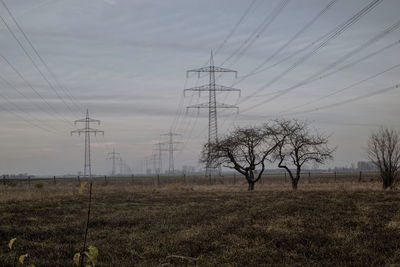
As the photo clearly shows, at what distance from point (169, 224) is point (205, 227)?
178cm

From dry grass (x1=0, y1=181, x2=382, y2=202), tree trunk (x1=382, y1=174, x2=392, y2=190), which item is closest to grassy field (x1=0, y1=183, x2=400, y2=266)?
dry grass (x1=0, y1=181, x2=382, y2=202)

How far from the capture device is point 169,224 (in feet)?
50.5

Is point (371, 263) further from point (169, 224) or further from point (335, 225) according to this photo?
point (169, 224)

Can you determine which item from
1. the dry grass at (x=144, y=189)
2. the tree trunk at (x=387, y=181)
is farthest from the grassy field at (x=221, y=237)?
the tree trunk at (x=387, y=181)

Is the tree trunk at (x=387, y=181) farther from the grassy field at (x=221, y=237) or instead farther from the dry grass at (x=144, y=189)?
the grassy field at (x=221, y=237)

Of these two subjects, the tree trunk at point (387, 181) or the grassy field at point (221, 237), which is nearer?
the grassy field at point (221, 237)

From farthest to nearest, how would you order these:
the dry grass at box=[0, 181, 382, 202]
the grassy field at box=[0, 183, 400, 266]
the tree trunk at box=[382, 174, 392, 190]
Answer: the tree trunk at box=[382, 174, 392, 190]
the dry grass at box=[0, 181, 382, 202]
the grassy field at box=[0, 183, 400, 266]

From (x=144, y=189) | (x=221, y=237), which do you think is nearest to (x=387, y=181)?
(x=144, y=189)

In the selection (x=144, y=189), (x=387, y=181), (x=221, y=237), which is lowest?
(x=221, y=237)

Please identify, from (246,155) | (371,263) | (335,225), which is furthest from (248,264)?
(246,155)

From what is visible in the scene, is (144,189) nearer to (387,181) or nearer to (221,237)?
(387,181)

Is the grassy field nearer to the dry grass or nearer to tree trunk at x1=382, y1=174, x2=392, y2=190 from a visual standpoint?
the dry grass

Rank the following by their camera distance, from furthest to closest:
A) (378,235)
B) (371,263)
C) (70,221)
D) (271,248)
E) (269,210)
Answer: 1. (269,210)
2. (70,221)
3. (378,235)
4. (271,248)
5. (371,263)

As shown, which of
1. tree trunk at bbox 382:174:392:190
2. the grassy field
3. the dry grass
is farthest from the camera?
tree trunk at bbox 382:174:392:190
